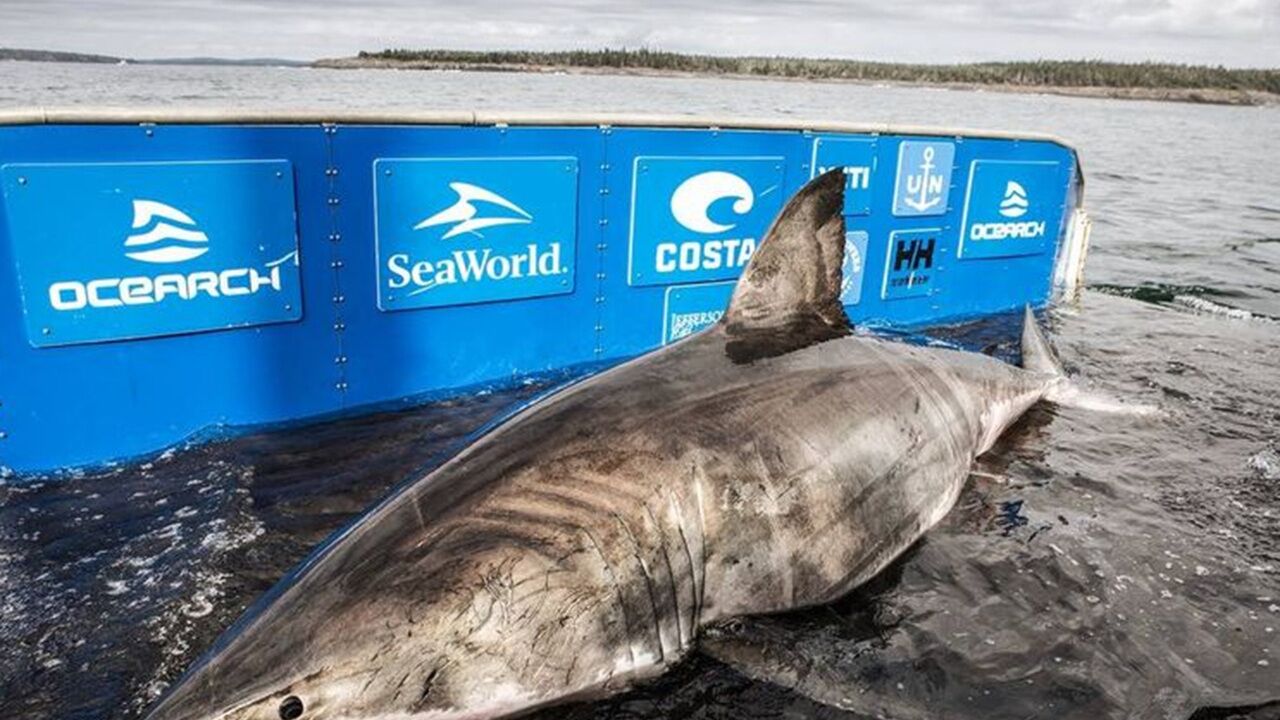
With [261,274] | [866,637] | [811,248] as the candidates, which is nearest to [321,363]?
[261,274]

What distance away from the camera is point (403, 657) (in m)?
2.36

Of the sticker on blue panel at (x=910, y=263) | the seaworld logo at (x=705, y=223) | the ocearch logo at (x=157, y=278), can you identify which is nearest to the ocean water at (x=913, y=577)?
the ocearch logo at (x=157, y=278)

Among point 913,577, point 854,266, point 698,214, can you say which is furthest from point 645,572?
point 854,266

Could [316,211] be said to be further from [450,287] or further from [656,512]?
[656,512]

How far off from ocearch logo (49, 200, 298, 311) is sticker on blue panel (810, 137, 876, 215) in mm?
4179

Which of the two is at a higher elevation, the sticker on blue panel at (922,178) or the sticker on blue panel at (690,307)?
the sticker on blue panel at (922,178)

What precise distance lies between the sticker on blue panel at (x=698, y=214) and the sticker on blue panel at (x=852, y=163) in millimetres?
397

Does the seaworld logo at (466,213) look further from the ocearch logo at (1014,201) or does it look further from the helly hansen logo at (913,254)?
Result: the ocearch logo at (1014,201)

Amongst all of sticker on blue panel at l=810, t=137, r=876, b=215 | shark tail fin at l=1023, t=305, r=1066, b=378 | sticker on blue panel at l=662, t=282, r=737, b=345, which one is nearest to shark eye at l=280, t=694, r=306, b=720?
sticker on blue panel at l=662, t=282, r=737, b=345

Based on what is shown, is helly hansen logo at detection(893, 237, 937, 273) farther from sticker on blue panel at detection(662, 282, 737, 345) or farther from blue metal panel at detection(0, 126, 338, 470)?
blue metal panel at detection(0, 126, 338, 470)

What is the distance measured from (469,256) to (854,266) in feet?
10.9

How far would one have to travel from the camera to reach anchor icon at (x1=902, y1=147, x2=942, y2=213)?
7.47 meters

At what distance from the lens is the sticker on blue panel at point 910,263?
7.60m

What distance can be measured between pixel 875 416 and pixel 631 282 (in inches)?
113
